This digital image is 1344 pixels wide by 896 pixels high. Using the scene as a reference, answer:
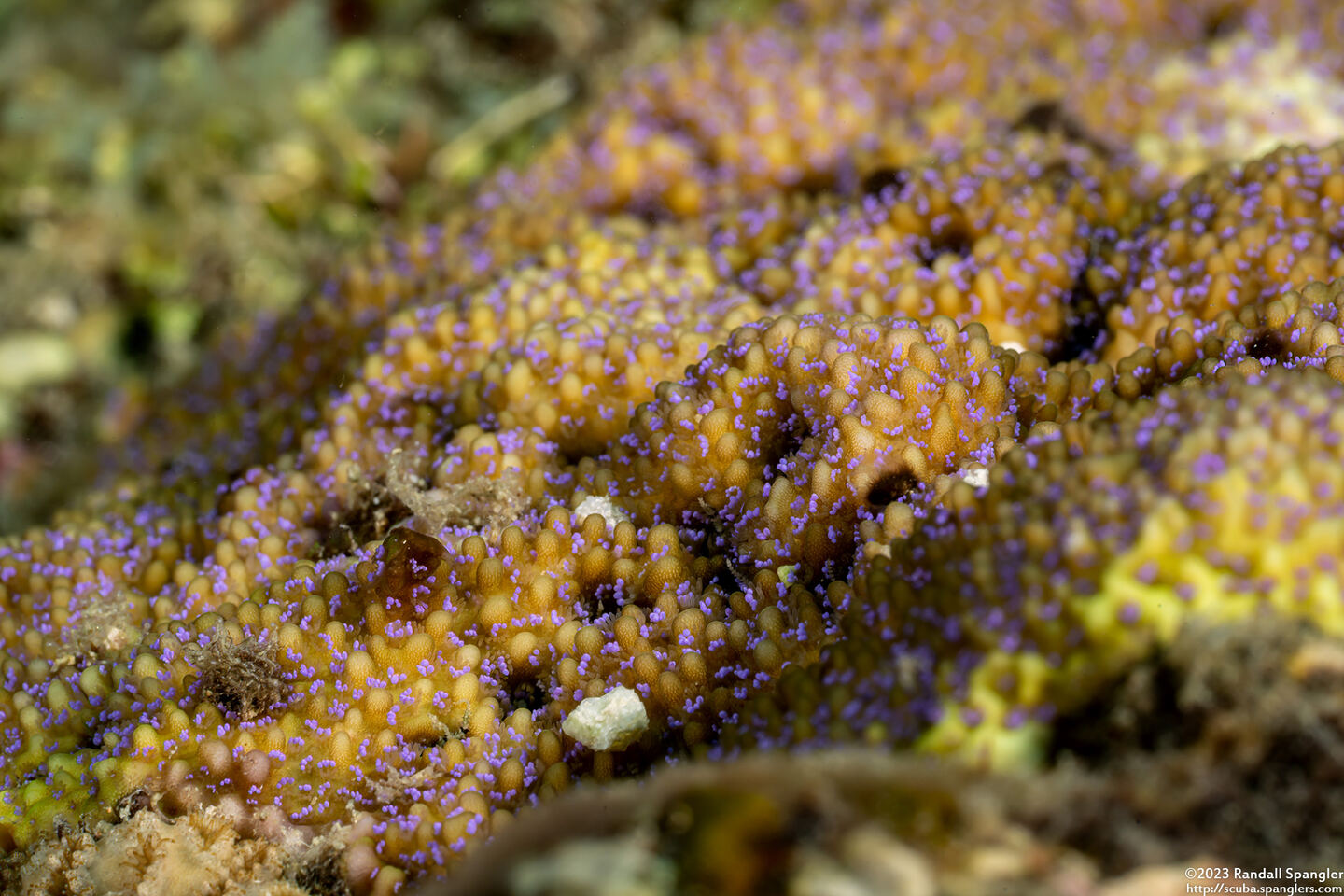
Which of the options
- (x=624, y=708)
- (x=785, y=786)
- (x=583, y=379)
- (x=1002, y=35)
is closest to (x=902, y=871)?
(x=785, y=786)

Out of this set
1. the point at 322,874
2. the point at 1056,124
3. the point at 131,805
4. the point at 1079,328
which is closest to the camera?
the point at 322,874

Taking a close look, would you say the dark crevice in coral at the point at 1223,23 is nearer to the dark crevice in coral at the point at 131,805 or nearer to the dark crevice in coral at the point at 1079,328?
the dark crevice in coral at the point at 1079,328

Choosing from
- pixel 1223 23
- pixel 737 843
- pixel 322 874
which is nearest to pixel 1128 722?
pixel 737 843

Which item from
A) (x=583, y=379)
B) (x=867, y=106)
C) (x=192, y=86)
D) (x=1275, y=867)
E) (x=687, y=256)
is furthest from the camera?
(x=192, y=86)

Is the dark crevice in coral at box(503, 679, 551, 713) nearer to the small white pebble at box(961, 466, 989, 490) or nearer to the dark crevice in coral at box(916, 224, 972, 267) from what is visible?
the small white pebble at box(961, 466, 989, 490)

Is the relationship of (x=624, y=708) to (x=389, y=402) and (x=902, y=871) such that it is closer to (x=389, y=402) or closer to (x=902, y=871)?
(x=902, y=871)

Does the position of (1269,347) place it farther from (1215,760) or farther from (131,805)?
(131,805)

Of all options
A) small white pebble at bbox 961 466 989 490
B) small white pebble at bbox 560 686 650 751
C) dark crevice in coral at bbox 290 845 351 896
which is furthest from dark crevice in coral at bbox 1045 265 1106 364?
dark crevice in coral at bbox 290 845 351 896
